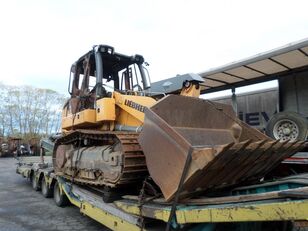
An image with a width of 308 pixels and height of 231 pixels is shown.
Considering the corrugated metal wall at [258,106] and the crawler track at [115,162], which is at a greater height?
the corrugated metal wall at [258,106]

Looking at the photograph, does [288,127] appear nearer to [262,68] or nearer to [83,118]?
[262,68]

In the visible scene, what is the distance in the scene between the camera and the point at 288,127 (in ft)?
23.7

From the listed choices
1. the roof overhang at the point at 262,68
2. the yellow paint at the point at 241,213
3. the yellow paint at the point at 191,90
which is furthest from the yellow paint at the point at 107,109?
the roof overhang at the point at 262,68

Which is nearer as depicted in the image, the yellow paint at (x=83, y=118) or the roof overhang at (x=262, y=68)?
the yellow paint at (x=83, y=118)

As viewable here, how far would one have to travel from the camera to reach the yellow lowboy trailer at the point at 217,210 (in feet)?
8.39

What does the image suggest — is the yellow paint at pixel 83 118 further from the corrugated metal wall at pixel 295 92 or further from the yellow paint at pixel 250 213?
the corrugated metal wall at pixel 295 92

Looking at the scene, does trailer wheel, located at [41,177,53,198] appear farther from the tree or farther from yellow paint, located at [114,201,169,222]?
the tree

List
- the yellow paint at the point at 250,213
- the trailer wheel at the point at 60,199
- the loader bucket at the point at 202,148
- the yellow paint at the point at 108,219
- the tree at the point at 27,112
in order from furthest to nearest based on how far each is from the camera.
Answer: the tree at the point at 27,112
the trailer wheel at the point at 60,199
the yellow paint at the point at 108,219
the loader bucket at the point at 202,148
the yellow paint at the point at 250,213

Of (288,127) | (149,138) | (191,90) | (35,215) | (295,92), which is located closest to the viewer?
(149,138)

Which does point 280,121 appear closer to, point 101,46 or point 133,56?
point 133,56

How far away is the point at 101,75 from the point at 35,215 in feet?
10.3

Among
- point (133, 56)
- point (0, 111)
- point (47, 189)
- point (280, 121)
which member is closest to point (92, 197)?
point (133, 56)

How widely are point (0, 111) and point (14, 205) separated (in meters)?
35.7

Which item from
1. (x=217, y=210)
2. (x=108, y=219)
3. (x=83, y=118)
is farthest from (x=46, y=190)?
(x=217, y=210)
